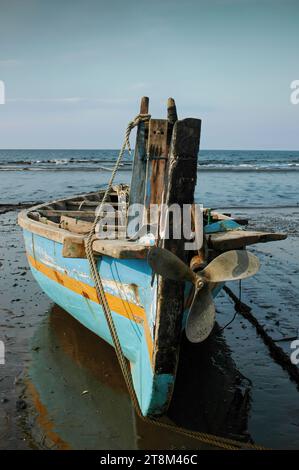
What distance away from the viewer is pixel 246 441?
12.2 ft

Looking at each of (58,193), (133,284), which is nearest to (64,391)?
(133,284)

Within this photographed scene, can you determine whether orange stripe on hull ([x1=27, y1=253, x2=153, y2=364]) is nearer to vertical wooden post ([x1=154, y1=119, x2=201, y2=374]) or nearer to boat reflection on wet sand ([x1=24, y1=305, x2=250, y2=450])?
vertical wooden post ([x1=154, y1=119, x2=201, y2=374])

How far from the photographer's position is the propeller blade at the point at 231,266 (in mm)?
3293

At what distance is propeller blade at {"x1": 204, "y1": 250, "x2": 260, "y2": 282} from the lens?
3.29 m

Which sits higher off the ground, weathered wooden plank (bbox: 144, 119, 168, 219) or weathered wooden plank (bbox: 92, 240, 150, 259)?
weathered wooden plank (bbox: 144, 119, 168, 219)

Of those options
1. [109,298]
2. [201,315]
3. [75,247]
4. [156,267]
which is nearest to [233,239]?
[201,315]

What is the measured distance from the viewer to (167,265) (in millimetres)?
3236

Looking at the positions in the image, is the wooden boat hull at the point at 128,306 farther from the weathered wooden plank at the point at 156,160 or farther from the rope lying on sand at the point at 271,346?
the rope lying on sand at the point at 271,346

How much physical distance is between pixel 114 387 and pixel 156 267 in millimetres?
1860

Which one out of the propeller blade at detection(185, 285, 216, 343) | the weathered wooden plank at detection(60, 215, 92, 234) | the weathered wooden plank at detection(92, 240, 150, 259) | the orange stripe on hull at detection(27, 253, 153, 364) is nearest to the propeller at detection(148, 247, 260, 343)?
the propeller blade at detection(185, 285, 216, 343)

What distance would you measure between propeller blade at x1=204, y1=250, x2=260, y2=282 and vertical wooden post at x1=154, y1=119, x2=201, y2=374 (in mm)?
267
